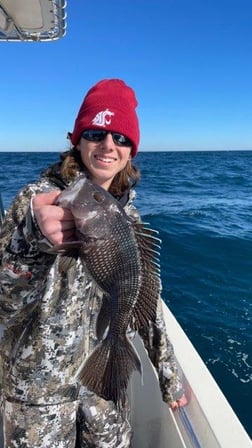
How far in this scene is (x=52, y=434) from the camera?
213 cm

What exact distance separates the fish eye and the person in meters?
0.30

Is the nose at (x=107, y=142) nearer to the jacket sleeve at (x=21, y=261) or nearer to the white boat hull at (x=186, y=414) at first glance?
the jacket sleeve at (x=21, y=261)

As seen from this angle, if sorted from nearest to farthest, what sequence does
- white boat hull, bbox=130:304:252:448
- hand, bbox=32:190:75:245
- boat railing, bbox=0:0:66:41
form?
hand, bbox=32:190:75:245, white boat hull, bbox=130:304:252:448, boat railing, bbox=0:0:66:41

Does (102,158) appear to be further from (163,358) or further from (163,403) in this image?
(163,403)

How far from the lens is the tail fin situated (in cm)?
182

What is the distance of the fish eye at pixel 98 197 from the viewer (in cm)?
164

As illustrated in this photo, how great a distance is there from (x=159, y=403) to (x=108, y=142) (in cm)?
199

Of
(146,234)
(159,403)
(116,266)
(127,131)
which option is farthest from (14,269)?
(159,403)

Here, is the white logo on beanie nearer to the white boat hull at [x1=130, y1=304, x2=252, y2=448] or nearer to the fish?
the fish

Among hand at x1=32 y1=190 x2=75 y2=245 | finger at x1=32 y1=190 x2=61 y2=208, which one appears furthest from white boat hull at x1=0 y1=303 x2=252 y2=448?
finger at x1=32 y1=190 x2=61 y2=208

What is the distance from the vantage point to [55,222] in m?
1.59

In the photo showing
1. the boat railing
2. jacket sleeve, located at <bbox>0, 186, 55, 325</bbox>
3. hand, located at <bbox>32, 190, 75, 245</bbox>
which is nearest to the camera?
hand, located at <bbox>32, 190, 75, 245</bbox>

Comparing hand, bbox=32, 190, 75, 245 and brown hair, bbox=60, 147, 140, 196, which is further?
brown hair, bbox=60, 147, 140, 196

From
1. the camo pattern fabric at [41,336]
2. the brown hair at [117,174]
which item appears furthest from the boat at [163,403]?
the brown hair at [117,174]
